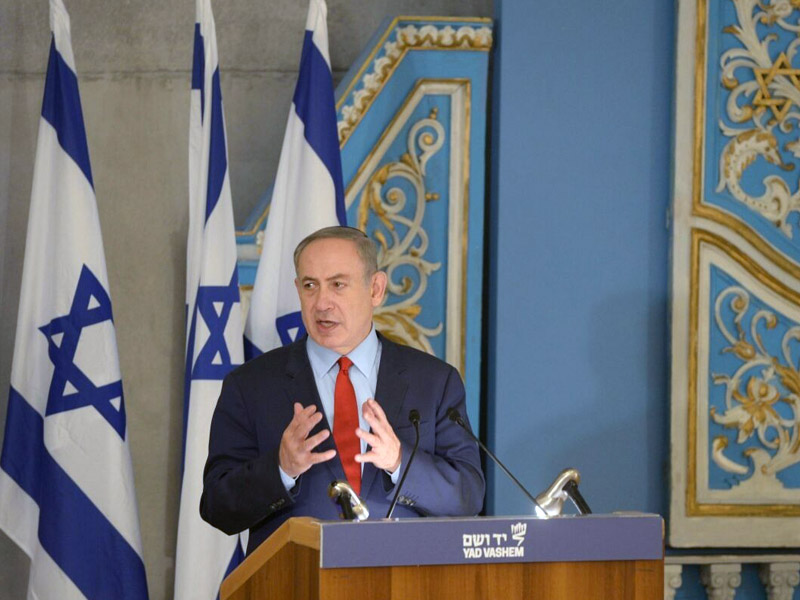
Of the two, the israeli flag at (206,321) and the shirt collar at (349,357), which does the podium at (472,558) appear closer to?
the shirt collar at (349,357)

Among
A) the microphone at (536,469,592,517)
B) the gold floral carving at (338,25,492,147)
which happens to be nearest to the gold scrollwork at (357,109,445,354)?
the gold floral carving at (338,25,492,147)

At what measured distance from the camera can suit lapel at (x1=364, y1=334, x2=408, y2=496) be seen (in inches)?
108

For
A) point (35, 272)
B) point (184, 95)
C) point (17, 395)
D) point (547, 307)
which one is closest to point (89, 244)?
point (35, 272)

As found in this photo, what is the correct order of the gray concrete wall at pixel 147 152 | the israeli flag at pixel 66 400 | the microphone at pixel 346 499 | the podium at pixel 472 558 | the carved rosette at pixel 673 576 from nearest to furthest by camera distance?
the podium at pixel 472 558 → the microphone at pixel 346 499 → the israeli flag at pixel 66 400 → the carved rosette at pixel 673 576 → the gray concrete wall at pixel 147 152

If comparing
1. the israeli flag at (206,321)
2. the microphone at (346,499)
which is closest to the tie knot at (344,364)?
the microphone at (346,499)

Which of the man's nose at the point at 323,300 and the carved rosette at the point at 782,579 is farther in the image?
the carved rosette at the point at 782,579

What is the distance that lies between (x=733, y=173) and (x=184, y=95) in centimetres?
203

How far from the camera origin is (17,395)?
12.5 feet

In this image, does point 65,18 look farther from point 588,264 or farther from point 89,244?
point 588,264

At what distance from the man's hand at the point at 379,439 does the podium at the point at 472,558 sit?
0.30m

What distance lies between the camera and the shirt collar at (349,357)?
112 inches

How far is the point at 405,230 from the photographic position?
13.6ft

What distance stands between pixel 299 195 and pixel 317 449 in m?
1.35

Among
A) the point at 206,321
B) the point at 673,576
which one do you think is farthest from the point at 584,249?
the point at 206,321
